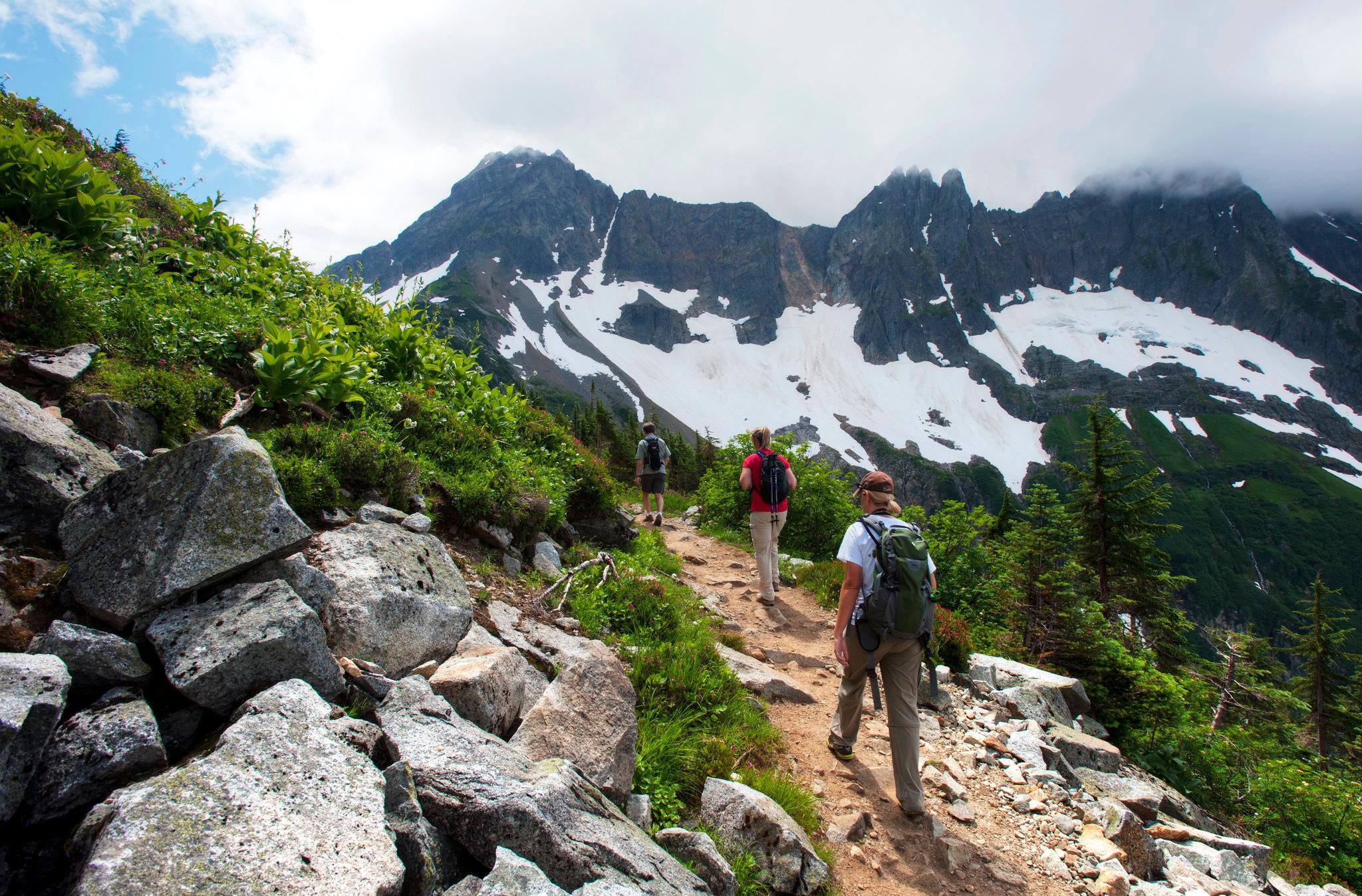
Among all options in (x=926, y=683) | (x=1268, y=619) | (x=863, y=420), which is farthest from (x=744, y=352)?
(x=926, y=683)

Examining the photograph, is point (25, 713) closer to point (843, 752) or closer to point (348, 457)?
point (348, 457)

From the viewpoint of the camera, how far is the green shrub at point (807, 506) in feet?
43.3

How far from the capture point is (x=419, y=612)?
4.09 metres

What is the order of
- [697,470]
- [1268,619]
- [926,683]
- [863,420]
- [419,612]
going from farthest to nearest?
[863,420], [1268,619], [697,470], [926,683], [419,612]

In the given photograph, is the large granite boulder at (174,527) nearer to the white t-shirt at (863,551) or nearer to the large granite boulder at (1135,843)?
the white t-shirt at (863,551)

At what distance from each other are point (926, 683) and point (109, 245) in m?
11.5

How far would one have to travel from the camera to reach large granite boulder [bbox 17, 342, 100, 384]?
4.46 meters

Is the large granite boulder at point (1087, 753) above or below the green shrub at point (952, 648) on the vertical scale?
below

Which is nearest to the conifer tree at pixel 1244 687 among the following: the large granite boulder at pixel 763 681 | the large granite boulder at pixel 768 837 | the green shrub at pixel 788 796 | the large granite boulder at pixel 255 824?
the large granite boulder at pixel 763 681

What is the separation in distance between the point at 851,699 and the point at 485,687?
3.42 metres

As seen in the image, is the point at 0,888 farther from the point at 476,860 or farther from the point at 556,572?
the point at 556,572

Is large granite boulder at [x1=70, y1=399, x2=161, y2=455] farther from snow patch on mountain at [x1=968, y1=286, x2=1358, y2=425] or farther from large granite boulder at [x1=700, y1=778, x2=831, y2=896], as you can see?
snow patch on mountain at [x1=968, y1=286, x2=1358, y2=425]

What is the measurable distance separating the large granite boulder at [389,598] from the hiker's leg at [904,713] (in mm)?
3571

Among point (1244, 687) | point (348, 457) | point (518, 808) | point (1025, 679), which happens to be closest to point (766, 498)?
point (1025, 679)
